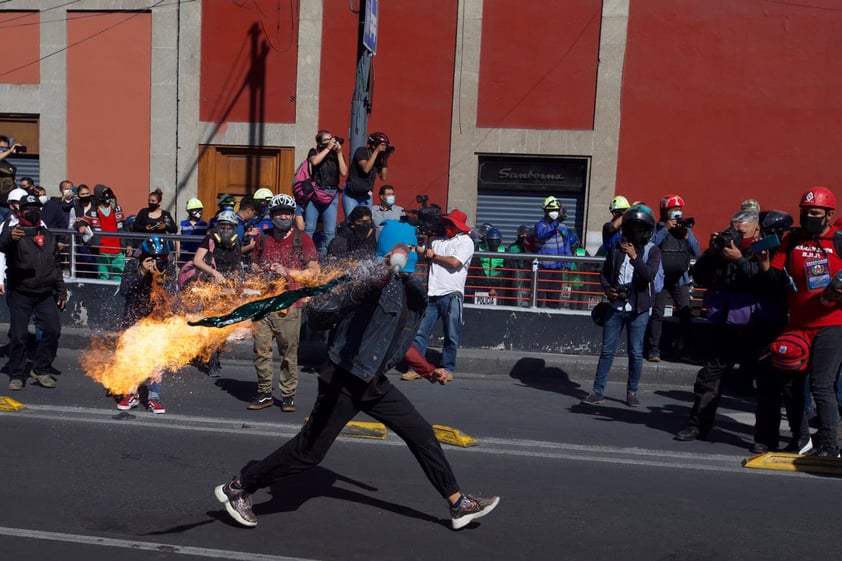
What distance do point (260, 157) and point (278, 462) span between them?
12.7 m

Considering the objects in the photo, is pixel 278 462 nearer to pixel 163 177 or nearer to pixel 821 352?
pixel 821 352

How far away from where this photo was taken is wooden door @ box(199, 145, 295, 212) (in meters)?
17.8

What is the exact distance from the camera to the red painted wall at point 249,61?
57.2ft

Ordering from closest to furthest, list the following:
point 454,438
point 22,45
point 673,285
→ point 454,438, point 673,285, point 22,45

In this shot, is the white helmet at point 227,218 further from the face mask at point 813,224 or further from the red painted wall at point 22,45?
the red painted wall at point 22,45

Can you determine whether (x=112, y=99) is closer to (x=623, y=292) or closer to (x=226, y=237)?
(x=226, y=237)

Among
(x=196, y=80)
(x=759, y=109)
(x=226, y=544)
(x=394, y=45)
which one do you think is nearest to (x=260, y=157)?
(x=196, y=80)

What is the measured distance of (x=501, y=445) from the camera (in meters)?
8.04

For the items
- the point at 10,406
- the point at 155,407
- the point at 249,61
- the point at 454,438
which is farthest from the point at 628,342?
the point at 249,61

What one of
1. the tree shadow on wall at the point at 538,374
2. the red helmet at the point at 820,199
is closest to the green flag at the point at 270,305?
the red helmet at the point at 820,199

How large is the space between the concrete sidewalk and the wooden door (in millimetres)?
6172

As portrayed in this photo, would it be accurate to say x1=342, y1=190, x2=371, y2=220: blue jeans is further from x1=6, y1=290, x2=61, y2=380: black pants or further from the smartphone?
the smartphone

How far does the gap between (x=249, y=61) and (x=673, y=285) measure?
31.2ft

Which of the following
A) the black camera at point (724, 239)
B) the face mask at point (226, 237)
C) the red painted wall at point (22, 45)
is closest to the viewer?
the black camera at point (724, 239)
